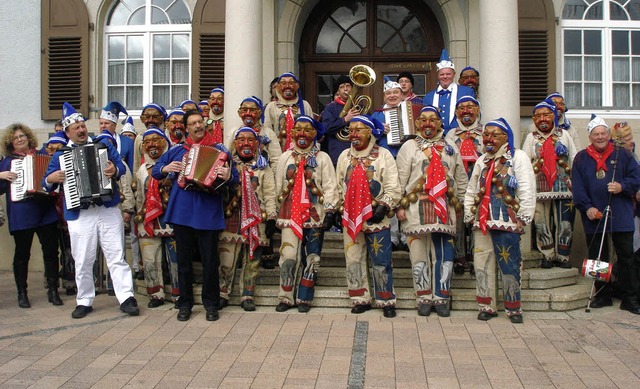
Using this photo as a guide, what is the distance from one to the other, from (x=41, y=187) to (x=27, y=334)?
5.68 ft

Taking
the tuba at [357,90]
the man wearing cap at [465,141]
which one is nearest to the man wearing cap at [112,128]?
the tuba at [357,90]

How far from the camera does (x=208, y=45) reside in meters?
10.5

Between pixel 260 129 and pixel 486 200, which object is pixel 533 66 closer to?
pixel 486 200

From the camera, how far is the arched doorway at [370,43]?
35.9ft

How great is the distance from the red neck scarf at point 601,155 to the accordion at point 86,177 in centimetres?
500

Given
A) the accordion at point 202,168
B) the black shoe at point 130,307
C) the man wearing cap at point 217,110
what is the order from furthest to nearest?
the man wearing cap at point 217,110 < the black shoe at point 130,307 < the accordion at point 202,168

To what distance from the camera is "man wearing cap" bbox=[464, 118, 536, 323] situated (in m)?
6.79

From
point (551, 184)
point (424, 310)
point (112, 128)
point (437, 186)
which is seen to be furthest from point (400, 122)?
point (112, 128)

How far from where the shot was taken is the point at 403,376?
533 centimetres

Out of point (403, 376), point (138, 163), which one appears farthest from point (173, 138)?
point (403, 376)

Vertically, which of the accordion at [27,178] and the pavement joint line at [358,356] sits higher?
the accordion at [27,178]

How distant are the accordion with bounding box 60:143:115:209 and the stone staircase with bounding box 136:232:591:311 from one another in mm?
1433

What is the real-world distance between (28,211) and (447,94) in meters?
4.88

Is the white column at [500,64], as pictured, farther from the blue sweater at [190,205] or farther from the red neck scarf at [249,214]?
the blue sweater at [190,205]
